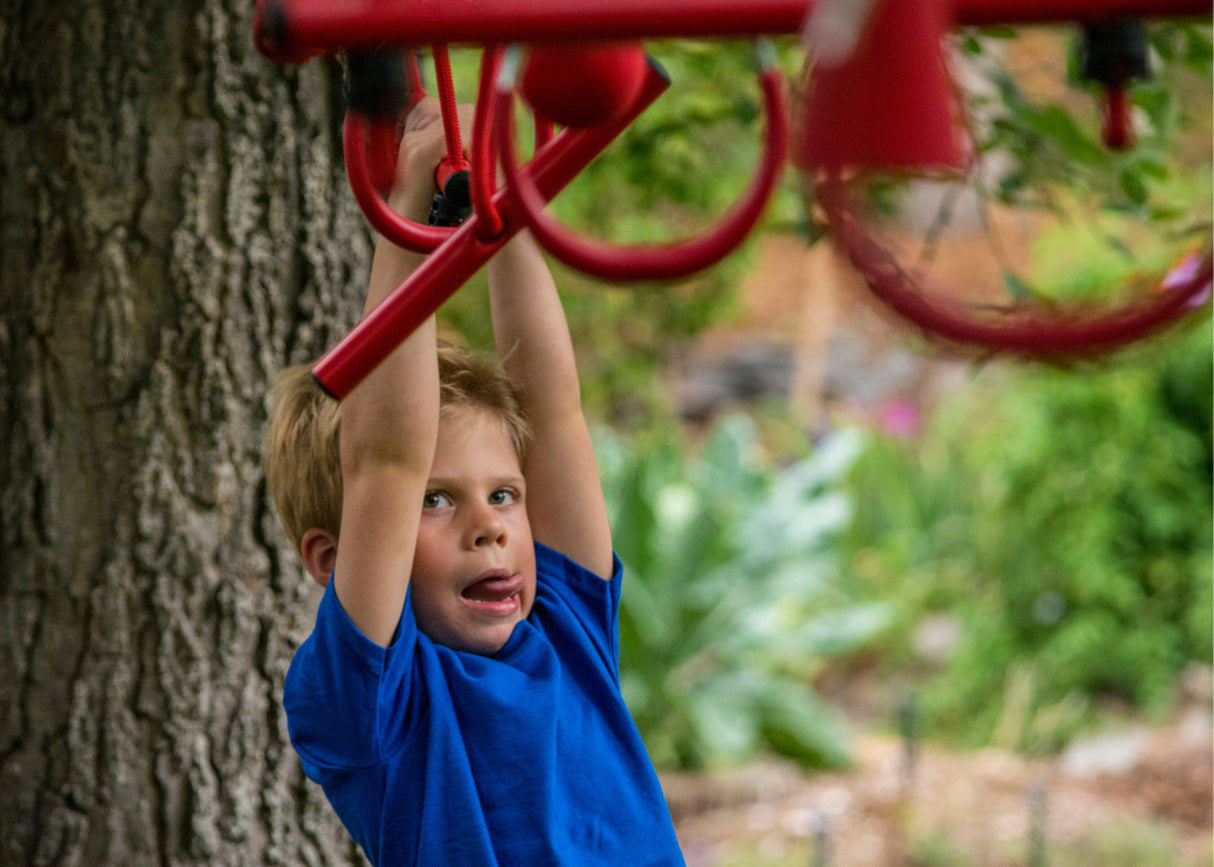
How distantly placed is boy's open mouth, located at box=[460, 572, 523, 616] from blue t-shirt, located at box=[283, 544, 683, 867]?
1.8 inches

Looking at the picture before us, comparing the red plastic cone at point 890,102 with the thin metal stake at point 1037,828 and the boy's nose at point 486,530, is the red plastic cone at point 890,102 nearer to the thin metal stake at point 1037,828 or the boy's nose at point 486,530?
the boy's nose at point 486,530

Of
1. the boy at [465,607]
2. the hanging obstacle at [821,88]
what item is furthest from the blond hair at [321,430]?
the hanging obstacle at [821,88]

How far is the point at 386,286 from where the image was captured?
36.8 inches

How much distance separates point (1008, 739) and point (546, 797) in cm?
361

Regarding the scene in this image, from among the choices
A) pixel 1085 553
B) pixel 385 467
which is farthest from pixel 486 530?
pixel 1085 553

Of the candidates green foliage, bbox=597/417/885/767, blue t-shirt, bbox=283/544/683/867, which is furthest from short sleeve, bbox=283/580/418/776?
green foliage, bbox=597/417/885/767

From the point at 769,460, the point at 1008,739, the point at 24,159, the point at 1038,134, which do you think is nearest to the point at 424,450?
the point at 24,159

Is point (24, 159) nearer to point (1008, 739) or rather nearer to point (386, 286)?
point (386, 286)

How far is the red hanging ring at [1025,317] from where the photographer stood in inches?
23.6

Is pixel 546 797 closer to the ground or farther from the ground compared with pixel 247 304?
closer to the ground

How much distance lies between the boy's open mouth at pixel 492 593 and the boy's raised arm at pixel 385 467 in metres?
0.11

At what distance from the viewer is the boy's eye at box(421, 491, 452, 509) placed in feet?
3.70

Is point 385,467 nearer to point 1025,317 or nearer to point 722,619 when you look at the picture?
→ point 1025,317

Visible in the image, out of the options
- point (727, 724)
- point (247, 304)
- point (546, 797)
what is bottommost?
point (727, 724)
